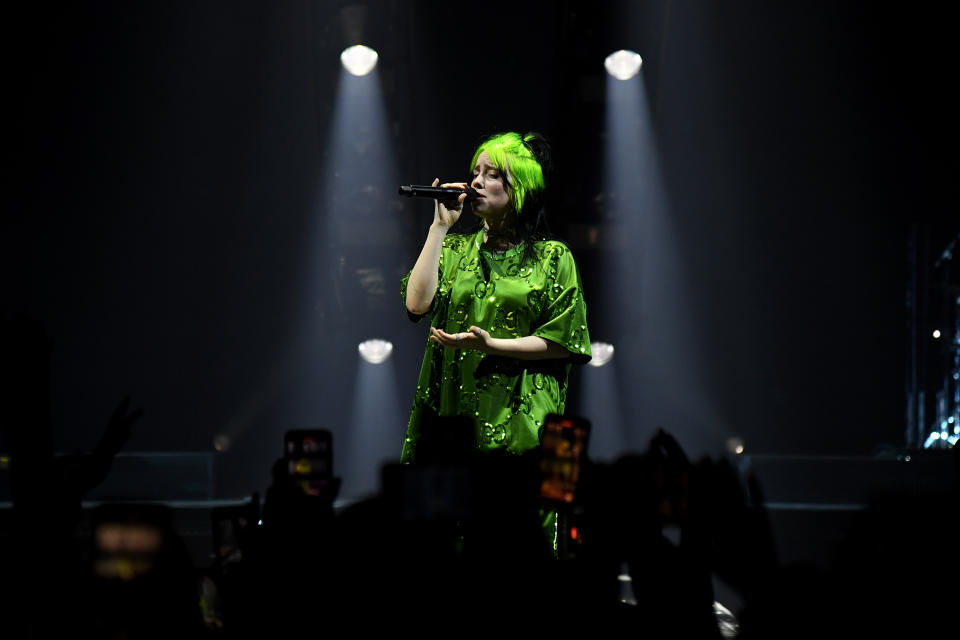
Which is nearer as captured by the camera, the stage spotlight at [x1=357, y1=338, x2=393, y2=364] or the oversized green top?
the oversized green top

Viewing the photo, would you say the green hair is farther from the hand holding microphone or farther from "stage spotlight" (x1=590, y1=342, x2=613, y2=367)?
"stage spotlight" (x1=590, y1=342, x2=613, y2=367)

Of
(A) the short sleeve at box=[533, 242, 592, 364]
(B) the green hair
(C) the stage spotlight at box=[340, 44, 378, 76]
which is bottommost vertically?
(A) the short sleeve at box=[533, 242, 592, 364]

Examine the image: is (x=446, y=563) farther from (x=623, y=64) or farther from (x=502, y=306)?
(x=623, y=64)

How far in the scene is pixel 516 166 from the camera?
71.5 inches

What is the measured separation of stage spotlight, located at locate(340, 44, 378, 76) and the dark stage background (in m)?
0.05

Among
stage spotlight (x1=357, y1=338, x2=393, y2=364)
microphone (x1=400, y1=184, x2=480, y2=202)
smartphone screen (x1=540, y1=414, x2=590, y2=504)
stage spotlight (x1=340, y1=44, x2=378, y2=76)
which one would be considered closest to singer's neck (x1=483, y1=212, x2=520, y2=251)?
microphone (x1=400, y1=184, x2=480, y2=202)

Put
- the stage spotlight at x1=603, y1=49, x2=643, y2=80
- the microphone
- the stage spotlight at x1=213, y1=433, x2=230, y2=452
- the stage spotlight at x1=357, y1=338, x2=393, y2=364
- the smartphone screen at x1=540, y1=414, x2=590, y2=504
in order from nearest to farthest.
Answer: the smartphone screen at x1=540, y1=414, x2=590, y2=504 → the microphone → the stage spotlight at x1=603, y1=49, x2=643, y2=80 → the stage spotlight at x1=357, y1=338, x2=393, y2=364 → the stage spotlight at x1=213, y1=433, x2=230, y2=452

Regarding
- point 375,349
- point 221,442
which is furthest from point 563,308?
point 221,442

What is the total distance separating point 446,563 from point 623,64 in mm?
3296

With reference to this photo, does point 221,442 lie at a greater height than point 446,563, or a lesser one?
lesser

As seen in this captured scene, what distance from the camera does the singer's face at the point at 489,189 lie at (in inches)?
71.0

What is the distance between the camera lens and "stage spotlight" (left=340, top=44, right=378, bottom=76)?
4430 millimetres

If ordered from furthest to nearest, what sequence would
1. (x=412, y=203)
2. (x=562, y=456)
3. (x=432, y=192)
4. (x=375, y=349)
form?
1. (x=375, y=349)
2. (x=412, y=203)
3. (x=432, y=192)
4. (x=562, y=456)

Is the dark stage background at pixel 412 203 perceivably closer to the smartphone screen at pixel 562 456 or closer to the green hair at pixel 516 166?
the green hair at pixel 516 166
